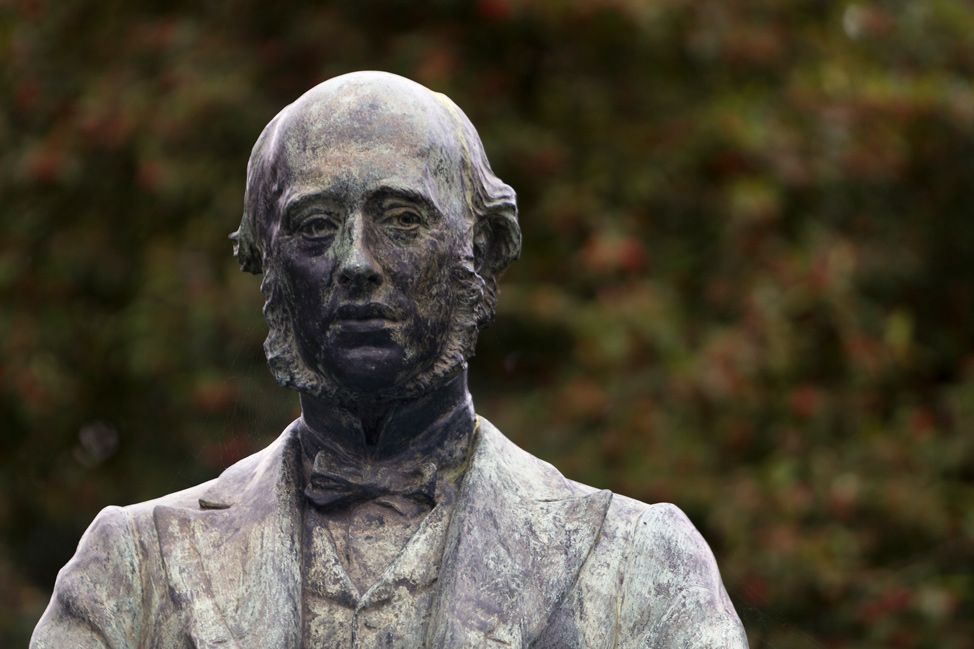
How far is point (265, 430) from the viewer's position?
4.99 meters

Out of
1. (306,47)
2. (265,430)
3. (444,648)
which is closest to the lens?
(444,648)

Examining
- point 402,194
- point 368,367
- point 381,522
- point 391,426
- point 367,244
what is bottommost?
point 381,522

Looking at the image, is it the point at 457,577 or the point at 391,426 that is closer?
the point at 457,577

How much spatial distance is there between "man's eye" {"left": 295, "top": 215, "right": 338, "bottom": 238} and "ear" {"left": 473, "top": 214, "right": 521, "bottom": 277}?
37 centimetres

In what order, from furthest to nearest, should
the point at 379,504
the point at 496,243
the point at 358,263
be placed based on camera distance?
the point at 496,243 < the point at 379,504 < the point at 358,263

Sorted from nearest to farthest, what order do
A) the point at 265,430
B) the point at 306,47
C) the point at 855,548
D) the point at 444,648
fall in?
the point at 444,648
the point at 265,430
the point at 855,548
the point at 306,47

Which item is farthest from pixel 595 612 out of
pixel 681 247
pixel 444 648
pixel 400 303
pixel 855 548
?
pixel 681 247

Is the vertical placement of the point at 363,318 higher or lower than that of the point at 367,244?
lower

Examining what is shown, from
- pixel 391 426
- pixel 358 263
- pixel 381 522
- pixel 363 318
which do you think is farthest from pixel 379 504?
pixel 358 263

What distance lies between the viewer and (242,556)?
3955 millimetres

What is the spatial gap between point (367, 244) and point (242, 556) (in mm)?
685

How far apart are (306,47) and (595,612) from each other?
4.82 meters

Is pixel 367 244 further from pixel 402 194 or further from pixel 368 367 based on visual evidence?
pixel 368 367

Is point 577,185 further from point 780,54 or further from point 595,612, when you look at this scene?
point 595,612
